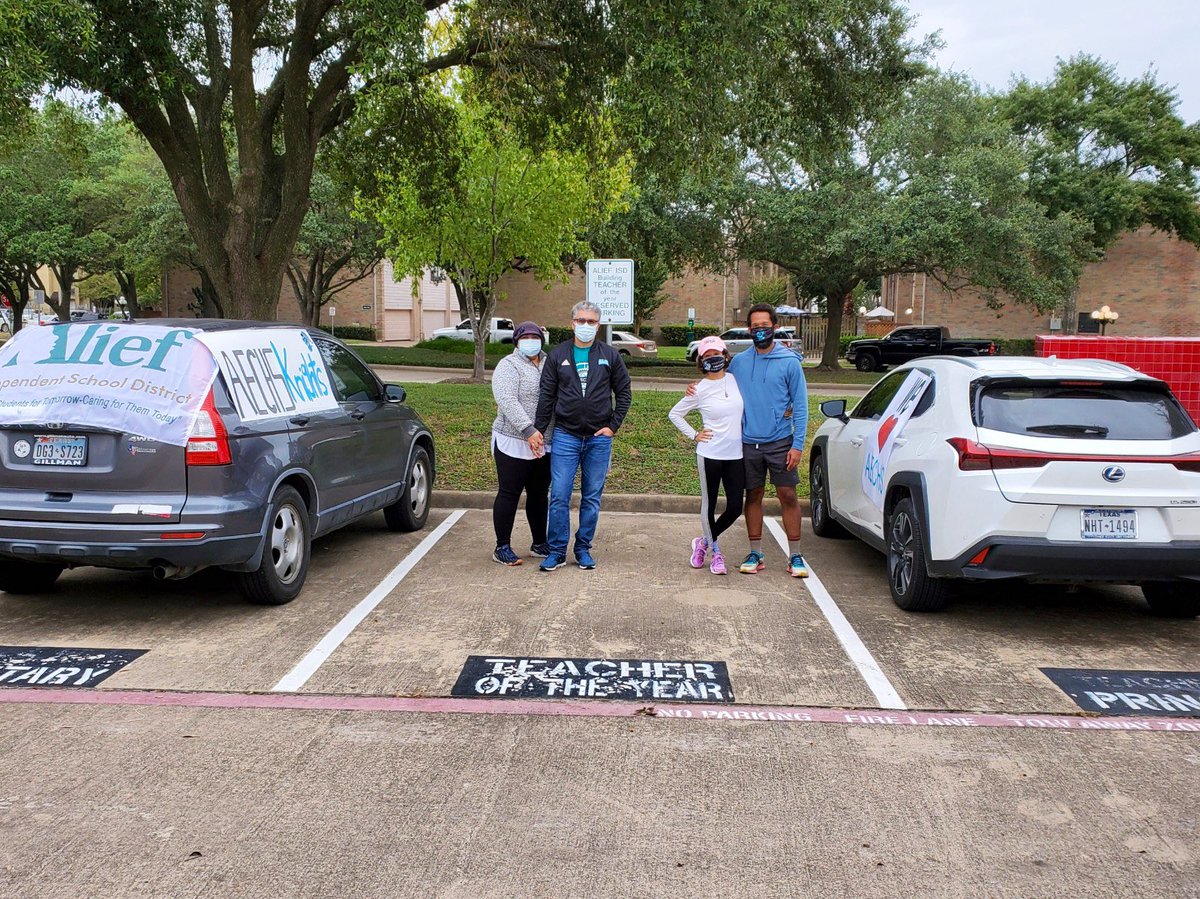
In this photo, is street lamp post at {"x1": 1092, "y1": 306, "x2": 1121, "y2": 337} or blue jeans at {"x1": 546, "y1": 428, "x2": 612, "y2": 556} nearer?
blue jeans at {"x1": 546, "y1": 428, "x2": 612, "y2": 556}

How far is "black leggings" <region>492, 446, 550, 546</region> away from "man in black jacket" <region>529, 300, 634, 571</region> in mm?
208

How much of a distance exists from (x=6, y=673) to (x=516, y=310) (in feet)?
179

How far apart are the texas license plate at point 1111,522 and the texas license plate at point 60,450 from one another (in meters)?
5.40

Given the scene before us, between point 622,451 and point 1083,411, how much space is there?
6176mm

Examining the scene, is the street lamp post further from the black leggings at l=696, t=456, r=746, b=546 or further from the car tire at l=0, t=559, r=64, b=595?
the car tire at l=0, t=559, r=64, b=595

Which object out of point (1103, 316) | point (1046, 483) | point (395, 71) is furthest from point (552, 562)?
point (1103, 316)

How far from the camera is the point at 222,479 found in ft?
17.9

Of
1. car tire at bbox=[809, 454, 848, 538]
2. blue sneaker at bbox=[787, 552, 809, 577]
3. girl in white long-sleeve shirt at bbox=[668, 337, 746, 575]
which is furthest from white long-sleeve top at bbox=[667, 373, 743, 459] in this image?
car tire at bbox=[809, 454, 848, 538]

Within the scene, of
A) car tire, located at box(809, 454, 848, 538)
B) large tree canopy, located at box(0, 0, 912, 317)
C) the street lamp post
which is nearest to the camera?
car tire, located at box(809, 454, 848, 538)

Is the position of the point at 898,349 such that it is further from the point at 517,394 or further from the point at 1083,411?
the point at 1083,411

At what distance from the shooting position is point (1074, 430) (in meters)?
5.44

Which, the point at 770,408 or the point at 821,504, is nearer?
the point at 770,408

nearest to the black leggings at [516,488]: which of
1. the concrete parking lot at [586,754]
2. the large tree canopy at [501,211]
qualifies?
the concrete parking lot at [586,754]

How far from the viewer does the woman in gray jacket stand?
266 inches
